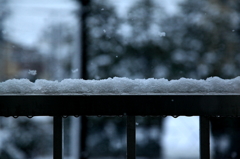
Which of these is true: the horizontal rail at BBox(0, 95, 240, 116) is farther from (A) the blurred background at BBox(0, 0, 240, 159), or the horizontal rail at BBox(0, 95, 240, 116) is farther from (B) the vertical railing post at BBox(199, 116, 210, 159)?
(A) the blurred background at BBox(0, 0, 240, 159)

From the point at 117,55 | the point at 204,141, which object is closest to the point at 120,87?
the point at 204,141

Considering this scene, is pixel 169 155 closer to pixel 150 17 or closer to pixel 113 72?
pixel 113 72

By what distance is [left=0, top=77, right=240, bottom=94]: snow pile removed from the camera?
0.40 meters

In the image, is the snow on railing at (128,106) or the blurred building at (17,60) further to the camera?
the blurred building at (17,60)

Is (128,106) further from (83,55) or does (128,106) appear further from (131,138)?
(83,55)

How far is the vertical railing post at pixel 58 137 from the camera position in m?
0.39

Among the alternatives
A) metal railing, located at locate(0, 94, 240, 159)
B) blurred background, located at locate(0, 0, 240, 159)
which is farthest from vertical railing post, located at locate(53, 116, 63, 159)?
blurred background, located at locate(0, 0, 240, 159)

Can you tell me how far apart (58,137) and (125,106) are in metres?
0.11

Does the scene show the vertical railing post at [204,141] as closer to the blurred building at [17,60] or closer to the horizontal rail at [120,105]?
the horizontal rail at [120,105]

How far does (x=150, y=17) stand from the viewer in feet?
9.52

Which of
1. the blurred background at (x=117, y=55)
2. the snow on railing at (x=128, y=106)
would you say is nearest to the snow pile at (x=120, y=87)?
the snow on railing at (x=128, y=106)

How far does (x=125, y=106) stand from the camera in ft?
1.27

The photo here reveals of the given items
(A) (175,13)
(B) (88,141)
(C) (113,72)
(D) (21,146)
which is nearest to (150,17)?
(A) (175,13)

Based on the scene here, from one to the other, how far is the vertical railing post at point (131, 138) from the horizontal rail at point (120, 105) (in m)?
0.01
